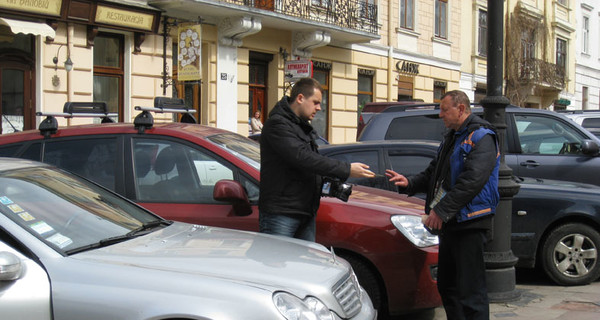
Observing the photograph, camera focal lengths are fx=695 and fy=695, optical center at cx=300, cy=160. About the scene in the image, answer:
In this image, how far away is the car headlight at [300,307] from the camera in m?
3.11

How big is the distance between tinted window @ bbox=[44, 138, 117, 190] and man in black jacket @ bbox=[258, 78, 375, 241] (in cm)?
128

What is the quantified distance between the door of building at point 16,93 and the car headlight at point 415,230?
1059 cm

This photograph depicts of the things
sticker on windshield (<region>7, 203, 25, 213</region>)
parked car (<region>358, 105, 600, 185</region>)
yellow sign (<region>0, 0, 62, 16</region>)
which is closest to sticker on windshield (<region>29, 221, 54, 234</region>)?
sticker on windshield (<region>7, 203, 25, 213</region>)

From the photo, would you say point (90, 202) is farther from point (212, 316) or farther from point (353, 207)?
point (353, 207)

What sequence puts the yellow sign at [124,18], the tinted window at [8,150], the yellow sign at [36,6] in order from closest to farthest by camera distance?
1. the tinted window at [8,150]
2. the yellow sign at [36,6]
3. the yellow sign at [124,18]

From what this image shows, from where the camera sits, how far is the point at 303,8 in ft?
63.5

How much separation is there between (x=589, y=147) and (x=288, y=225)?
544cm

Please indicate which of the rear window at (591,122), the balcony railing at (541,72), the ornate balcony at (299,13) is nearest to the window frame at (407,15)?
the ornate balcony at (299,13)

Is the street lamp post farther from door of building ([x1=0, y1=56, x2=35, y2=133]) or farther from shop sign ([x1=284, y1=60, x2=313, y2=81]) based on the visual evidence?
shop sign ([x1=284, y1=60, x2=313, y2=81])

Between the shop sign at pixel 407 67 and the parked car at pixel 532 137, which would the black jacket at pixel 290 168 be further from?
the shop sign at pixel 407 67

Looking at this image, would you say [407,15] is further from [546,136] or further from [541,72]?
[546,136]

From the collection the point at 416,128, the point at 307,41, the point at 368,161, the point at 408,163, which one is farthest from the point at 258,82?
the point at 408,163

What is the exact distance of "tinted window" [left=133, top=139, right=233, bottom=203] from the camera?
5168 millimetres

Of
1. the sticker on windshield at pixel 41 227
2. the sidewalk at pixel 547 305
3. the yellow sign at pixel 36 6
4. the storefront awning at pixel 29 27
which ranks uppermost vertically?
the yellow sign at pixel 36 6
